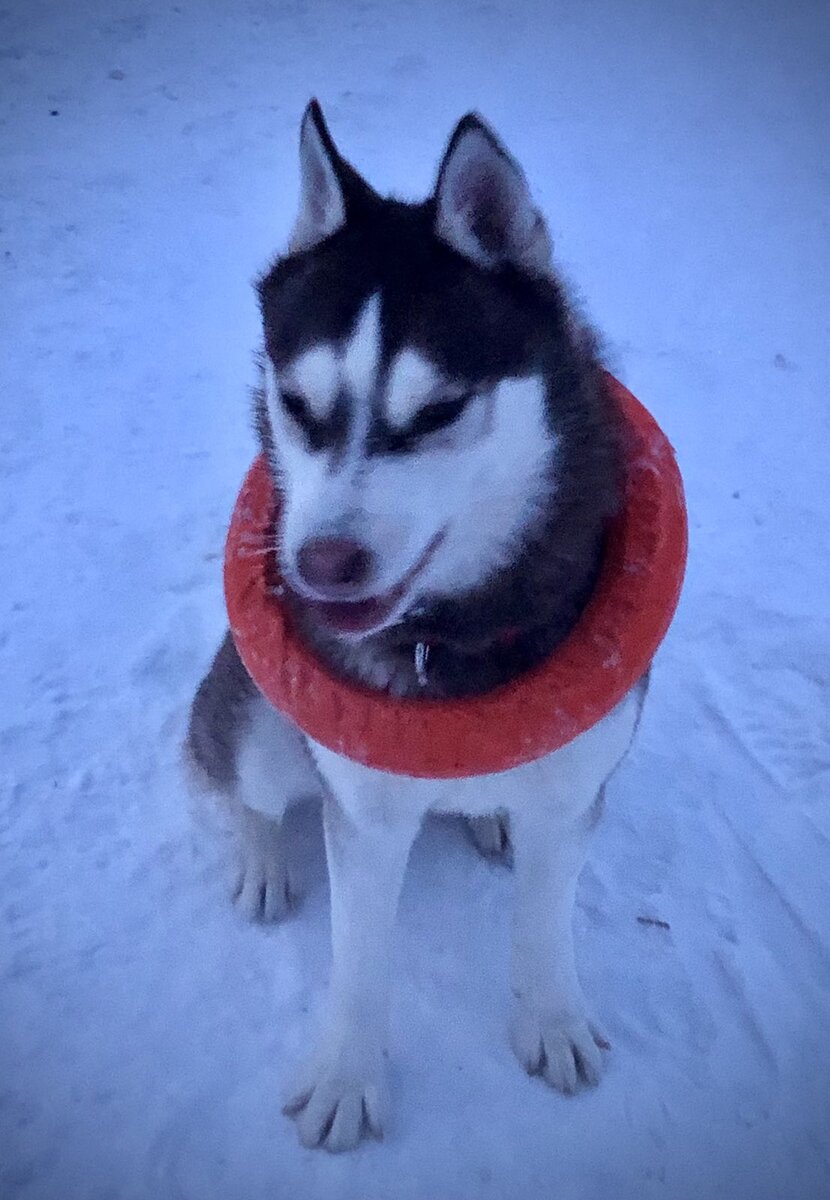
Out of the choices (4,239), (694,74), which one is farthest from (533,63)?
(4,239)

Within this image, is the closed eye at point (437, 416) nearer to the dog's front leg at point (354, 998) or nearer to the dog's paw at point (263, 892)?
the dog's front leg at point (354, 998)

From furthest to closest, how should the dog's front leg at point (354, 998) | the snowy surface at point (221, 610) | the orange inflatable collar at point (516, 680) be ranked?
the snowy surface at point (221, 610) < the dog's front leg at point (354, 998) < the orange inflatable collar at point (516, 680)

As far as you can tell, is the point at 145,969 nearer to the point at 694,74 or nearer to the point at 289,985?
the point at 289,985

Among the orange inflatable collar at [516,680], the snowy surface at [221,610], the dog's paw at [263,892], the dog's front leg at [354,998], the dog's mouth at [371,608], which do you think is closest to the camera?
the dog's mouth at [371,608]

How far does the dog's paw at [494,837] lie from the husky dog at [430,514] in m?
0.30

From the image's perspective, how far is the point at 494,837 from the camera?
1.97 meters

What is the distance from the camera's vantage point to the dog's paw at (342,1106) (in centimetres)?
159

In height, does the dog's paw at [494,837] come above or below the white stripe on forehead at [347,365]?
below

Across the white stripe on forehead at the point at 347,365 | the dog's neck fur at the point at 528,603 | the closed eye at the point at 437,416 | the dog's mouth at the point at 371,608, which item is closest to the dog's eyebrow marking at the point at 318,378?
the white stripe on forehead at the point at 347,365

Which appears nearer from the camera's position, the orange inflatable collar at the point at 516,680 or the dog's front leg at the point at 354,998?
the orange inflatable collar at the point at 516,680

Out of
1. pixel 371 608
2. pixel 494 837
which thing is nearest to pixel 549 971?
pixel 494 837

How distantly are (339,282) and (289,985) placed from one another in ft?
4.63

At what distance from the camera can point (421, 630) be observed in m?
1.34

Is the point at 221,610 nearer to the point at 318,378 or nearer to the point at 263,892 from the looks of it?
the point at 263,892
